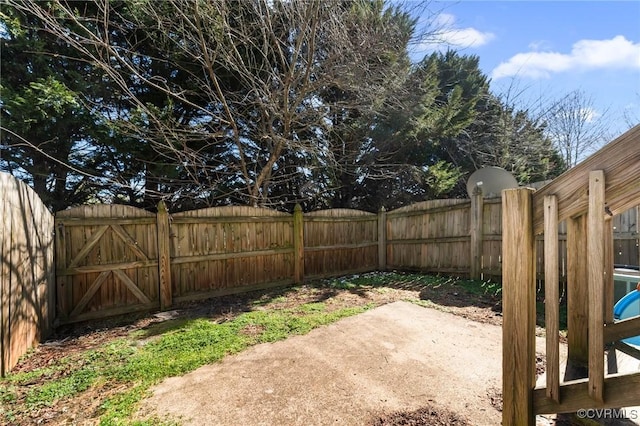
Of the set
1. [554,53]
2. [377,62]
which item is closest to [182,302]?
[377,62]

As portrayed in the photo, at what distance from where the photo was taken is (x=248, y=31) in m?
5.59

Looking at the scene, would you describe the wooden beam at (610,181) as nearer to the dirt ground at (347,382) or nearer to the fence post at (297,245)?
the dirt ground at (347,382)

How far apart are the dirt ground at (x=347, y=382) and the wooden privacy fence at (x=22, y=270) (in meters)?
1.64

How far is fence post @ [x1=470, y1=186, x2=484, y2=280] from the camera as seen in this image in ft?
18.7

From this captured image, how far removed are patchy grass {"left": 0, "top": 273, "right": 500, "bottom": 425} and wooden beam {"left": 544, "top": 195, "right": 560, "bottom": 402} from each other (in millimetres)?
2304

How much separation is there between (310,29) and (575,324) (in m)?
5.67

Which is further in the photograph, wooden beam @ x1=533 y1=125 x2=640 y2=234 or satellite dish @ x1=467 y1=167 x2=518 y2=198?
satellite dish @ x1=467 y1=167 x2=518 y2=198

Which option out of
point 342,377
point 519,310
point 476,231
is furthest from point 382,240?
point 519,310

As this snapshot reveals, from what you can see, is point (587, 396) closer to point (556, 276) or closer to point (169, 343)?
point (556, 276)

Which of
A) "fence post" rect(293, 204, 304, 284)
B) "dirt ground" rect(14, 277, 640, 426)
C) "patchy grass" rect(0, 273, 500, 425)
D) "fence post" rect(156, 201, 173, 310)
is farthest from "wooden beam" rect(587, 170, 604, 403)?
"fence post" rect(293, 204, 304, 284)

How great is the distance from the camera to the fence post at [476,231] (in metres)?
5.71

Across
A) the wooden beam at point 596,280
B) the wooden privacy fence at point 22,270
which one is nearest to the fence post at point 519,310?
the wooden beam at point 596,280

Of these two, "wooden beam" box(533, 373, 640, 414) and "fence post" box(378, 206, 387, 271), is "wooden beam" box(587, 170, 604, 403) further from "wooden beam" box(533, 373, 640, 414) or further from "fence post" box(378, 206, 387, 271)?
"fence post" box(378, 206, 387, 271)

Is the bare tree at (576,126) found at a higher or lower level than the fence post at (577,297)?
higher
